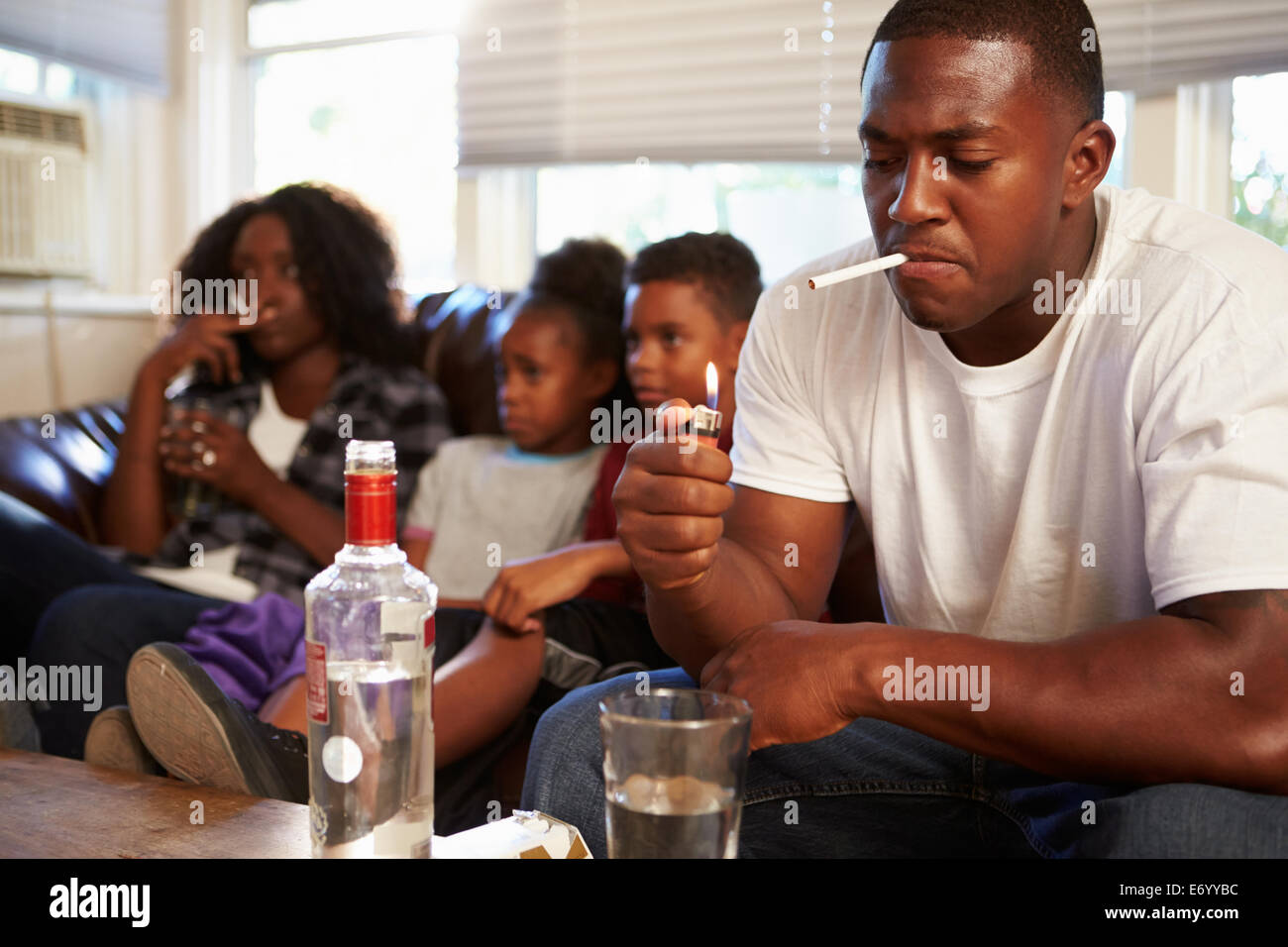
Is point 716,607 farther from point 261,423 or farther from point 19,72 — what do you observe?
point 19,72

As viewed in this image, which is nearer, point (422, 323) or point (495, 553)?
point (495, 553)

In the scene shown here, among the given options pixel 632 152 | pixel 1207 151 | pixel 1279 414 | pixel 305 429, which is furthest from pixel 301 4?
pixel 1279 414

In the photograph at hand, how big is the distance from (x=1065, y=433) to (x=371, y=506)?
662mm

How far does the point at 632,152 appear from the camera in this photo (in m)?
2.45

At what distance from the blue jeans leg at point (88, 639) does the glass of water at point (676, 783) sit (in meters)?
1.11

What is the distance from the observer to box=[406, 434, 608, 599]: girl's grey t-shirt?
190 centimetres

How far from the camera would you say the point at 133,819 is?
886 mm

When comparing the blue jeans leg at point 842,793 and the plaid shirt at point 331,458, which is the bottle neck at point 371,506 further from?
the plaid shirt at point 331,458

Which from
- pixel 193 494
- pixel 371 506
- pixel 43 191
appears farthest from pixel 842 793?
pixel 43 191

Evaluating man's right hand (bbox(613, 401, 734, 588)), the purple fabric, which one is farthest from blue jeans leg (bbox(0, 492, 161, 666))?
man's right hand (bbox(613, 401, 734, 588))

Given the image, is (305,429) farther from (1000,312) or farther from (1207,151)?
(1207,151)

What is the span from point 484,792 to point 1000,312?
903mm

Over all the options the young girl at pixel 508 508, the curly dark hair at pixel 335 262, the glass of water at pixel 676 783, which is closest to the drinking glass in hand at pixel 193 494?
the curly dark hair at pixel 335 262

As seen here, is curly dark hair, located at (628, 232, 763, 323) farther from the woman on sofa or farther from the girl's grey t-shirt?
the woman on sofa
